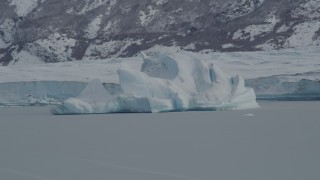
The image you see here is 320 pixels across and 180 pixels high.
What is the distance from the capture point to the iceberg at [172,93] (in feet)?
37.4

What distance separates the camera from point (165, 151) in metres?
5.42

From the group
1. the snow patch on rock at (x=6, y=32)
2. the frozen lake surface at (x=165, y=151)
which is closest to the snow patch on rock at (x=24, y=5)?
the snow patch on rock at (x=6, y=32)

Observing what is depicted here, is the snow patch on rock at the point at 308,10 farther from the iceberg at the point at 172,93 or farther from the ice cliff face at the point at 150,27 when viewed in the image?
the iceberg at the point at 172,93

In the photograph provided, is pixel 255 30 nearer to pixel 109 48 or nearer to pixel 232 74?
pixel 109 48

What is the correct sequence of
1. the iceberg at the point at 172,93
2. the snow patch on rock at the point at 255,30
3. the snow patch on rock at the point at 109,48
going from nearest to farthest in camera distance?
the iceberg at the point at 172,93, the snow patch on rock at the point at 255,30, the snow patch on rock at the point at 109,48

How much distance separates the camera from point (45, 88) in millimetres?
16188

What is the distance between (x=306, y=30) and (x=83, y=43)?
11.6m

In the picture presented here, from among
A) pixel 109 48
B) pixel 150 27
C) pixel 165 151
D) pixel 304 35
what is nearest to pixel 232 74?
pixel 165 151

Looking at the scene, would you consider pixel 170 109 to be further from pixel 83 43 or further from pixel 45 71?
pixel 83 43

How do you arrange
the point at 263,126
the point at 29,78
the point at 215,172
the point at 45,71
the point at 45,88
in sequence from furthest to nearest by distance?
the point at 45,71 → the point at 29,78 → the point at 45,88 → the point at 263,126 → the point at 215,172

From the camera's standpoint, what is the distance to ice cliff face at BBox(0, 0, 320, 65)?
2902cm

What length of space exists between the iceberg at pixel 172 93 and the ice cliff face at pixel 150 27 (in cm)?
1588

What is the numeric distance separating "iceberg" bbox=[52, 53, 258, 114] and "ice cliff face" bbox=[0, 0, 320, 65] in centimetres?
1588

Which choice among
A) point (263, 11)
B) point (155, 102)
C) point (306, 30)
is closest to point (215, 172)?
point (155, 102)
